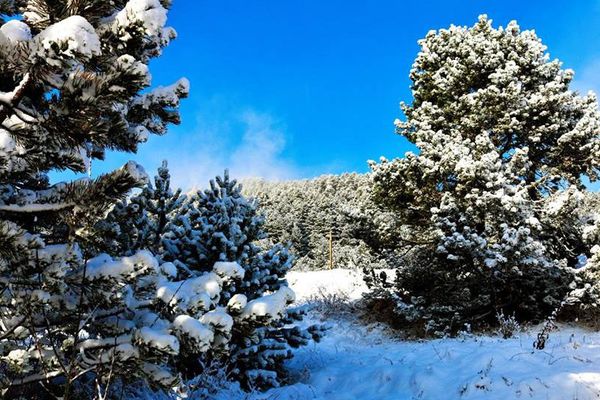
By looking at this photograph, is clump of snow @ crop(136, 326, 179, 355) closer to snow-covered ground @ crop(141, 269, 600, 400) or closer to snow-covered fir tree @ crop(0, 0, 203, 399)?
snow-covered fir tree @ crop(0, 0, 203, 399)

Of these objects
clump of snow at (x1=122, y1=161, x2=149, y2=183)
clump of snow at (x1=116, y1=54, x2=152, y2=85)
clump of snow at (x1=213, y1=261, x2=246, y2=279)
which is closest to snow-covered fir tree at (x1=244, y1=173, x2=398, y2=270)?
clump of snow at (x1=213, y1=261, x2=246, y2=279)

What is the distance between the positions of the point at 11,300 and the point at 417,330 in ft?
31.0

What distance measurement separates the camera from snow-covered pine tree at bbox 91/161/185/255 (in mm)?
4410

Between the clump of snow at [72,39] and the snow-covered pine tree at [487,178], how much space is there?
8666mm

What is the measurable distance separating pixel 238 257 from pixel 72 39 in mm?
5216

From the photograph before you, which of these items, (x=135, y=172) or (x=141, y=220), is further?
(x=141, y=220)

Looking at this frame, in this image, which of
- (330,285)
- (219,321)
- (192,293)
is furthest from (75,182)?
(330,285)

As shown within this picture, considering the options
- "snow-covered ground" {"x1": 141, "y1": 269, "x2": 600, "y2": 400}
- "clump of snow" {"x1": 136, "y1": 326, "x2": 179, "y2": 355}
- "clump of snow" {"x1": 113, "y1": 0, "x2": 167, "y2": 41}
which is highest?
"clump of snow" {"x1": 113, "y1": 0, "x2": 167, "y2": 41}

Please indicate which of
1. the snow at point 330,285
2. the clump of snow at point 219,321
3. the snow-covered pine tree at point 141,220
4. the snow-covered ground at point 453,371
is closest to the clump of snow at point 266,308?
the clump of snow at point 219,321

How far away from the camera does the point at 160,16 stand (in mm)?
2482

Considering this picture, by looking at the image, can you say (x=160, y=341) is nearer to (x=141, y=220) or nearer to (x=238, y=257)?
(x=141, y=220)

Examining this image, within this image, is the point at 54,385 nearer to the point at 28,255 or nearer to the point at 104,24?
the point at 28,255

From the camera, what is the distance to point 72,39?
211 cm

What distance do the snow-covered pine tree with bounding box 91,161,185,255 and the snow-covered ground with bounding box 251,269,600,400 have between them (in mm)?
2786
